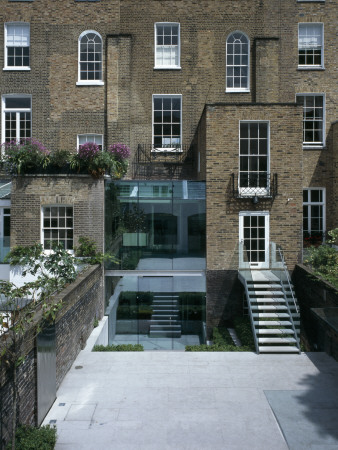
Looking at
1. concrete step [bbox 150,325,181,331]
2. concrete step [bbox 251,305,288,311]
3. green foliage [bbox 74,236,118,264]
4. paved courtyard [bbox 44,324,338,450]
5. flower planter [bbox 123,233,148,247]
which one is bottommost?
concrete step [bbox 150,325,181,331]

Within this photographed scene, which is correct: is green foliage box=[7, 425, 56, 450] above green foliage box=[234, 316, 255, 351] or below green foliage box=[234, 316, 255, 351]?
above

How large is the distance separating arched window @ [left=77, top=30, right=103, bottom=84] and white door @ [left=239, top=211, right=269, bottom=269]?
10.1 metres

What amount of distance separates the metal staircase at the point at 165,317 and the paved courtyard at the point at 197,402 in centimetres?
385

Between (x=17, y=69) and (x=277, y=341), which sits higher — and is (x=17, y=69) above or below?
above

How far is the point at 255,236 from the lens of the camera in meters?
17.2

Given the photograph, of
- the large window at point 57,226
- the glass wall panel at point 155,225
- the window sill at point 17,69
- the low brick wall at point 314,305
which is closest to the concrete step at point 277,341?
the low brick wall at point 314,305

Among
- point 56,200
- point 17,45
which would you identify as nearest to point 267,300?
point 56,200

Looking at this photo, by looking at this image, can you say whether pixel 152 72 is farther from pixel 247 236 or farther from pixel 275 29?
pixel 247 236

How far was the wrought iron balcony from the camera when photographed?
17.0 meters

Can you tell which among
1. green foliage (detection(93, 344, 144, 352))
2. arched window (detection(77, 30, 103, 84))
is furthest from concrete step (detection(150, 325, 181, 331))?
arched window (detection(77, 30, 103, 84))

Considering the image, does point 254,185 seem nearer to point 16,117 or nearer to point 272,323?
point 272,323

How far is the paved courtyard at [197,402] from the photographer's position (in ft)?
26.3

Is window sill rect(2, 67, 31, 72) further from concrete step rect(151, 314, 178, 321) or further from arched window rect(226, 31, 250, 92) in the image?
concrete step rect(151, 314, 178, 321)

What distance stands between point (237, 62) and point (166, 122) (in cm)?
443
